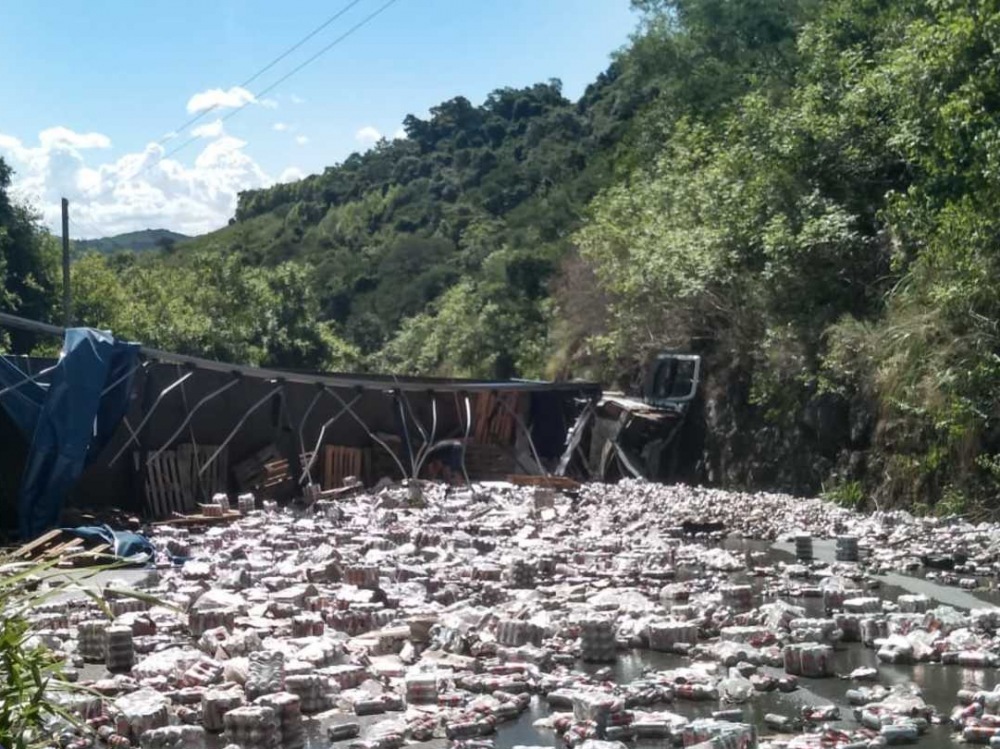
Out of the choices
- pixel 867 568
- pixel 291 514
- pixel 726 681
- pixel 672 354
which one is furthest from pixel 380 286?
pixel 726 681

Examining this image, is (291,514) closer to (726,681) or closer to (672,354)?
(672,354)

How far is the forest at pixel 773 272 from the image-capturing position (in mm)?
13719

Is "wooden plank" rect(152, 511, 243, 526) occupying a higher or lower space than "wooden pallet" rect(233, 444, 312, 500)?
lower

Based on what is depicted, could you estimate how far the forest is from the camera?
13.7 meters

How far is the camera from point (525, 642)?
7.84 meters

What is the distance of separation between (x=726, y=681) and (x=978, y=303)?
7.85 m

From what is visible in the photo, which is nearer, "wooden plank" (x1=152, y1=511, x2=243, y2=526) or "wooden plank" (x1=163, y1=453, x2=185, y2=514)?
"wooden plank" (x1=152, y1=511, x2=243, y2=526)

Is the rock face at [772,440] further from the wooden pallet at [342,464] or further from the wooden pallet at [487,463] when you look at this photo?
the wooden pallet at [342,464]

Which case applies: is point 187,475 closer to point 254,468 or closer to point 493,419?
point 254,468

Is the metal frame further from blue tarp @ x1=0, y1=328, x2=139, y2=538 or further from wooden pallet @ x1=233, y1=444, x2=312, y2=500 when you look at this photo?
wooden pallet @ x1=233, y1=444, x2=312, y2=500

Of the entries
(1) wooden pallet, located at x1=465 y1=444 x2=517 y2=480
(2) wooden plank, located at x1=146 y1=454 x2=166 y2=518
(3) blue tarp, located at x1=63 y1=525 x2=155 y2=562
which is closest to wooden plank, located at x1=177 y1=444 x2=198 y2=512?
Answer: (2) wooden plank, located at x1=146 y1=454 x2=166 y2=518

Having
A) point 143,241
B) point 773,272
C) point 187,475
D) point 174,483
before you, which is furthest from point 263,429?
point 143,241

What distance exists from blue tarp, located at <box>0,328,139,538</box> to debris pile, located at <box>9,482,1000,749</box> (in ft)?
5.82

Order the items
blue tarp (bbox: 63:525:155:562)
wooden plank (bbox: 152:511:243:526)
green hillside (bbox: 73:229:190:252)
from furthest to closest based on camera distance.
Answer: green hillside (bbox: 73:229:190:252) < wooden plank (bbox: 152:511:243:526) < blue tarp (bbox: 63:525:155:562)
